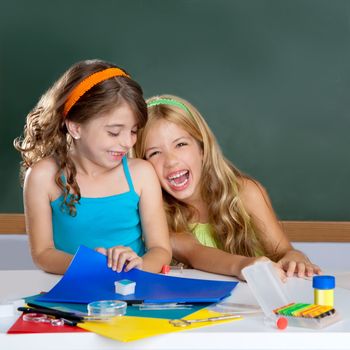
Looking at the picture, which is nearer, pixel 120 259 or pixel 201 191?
pixel 120 259

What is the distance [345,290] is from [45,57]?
5.49 feet

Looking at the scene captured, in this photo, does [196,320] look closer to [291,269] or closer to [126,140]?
[291,269]

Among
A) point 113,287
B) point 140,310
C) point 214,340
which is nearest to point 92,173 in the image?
point 113,287

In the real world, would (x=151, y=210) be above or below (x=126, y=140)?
below

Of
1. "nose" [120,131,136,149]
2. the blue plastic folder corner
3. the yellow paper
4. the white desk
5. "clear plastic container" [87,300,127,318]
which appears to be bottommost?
the white desk

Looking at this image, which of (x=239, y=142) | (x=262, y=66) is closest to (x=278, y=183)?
(x=239, y=142)

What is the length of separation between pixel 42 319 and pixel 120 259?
34 cm

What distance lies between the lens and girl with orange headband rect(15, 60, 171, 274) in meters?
1.88

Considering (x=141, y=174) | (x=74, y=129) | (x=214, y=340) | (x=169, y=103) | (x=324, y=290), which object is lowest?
(x=214, y=340)

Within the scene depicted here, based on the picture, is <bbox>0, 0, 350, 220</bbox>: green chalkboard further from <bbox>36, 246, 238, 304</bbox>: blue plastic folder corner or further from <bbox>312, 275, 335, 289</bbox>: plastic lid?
<bbox>312, 275, 335, 289</bbox>: plastic lid

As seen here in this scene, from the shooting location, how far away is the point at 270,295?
1.28 m

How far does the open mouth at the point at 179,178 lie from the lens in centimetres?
211

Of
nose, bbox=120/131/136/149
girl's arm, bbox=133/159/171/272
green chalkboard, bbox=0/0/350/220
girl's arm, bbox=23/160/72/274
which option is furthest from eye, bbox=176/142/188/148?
green chalkboard, bbox=0/0/350/220

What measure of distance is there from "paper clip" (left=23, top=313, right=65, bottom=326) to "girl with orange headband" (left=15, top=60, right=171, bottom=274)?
0.58 meters
